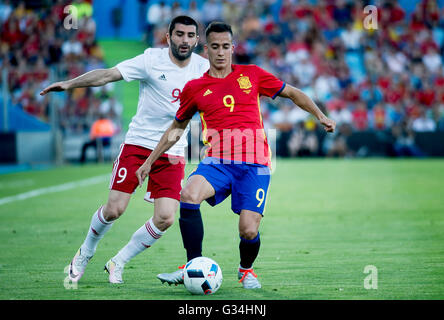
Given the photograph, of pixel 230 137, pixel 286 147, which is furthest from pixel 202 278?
→ pixel 286 147

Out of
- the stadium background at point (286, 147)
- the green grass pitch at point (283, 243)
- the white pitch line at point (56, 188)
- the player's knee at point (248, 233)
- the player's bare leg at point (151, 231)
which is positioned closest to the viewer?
the green grass pitch at point (283, 243)

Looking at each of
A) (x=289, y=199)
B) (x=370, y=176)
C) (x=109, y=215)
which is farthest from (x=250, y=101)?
(x=370, y=176)

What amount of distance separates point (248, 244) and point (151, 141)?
1478 mm

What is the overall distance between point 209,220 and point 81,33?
1849 centimetres

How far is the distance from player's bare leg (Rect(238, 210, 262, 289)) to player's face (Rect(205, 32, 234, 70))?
1.24 m

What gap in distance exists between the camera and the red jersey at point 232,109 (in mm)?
6469

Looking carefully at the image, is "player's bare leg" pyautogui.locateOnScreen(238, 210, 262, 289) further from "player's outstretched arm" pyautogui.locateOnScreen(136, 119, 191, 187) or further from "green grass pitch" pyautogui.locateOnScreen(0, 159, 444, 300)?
"player's outstretched arm" pyautogui.locateOnScreen(136, 119, 191, 187)

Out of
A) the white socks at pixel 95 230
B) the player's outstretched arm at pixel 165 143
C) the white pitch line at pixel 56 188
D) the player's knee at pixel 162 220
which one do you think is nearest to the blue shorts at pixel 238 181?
the player's outstretched arm at pixel 165 143

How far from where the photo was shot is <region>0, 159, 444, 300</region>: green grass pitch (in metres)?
6.23

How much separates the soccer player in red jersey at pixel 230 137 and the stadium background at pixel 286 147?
52cm

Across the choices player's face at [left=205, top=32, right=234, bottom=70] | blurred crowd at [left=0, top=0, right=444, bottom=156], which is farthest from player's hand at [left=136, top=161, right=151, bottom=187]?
blurred crowd at [left=0, top=0, right=444, bottom=156]

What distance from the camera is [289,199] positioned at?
14250 millimetres

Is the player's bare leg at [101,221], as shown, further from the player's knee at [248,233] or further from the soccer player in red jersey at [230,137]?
the player's knee at [248,233]
